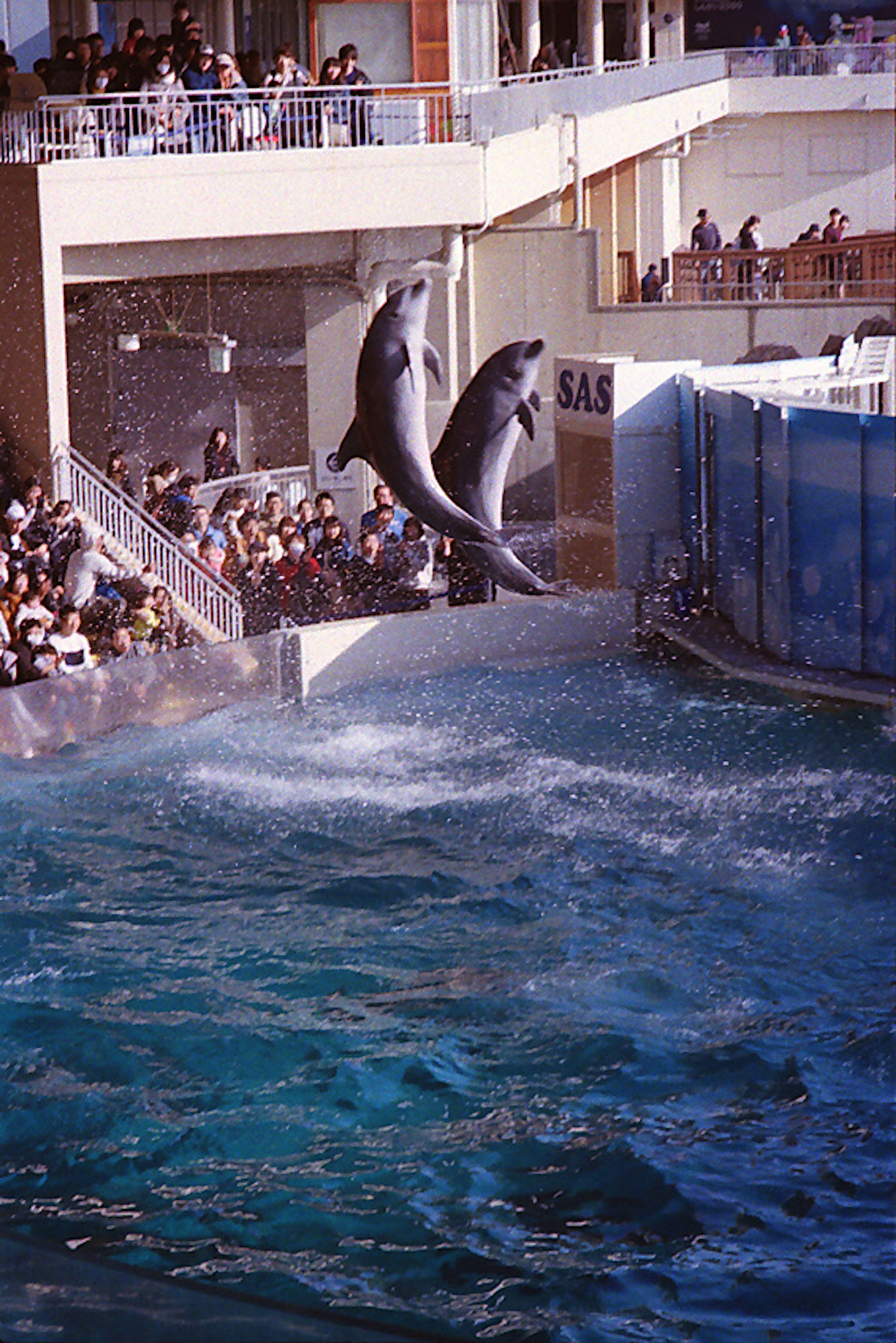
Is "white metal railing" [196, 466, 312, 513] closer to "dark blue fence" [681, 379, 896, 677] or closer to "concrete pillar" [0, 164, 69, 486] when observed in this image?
"concrete pillar" [0, 164, 69, 486]

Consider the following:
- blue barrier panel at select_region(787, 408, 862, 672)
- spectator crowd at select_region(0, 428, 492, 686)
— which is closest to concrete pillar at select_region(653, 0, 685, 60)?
spectator crowd at select_region(0, 428, 492, 686)

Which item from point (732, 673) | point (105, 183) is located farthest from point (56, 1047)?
point (105, 183)

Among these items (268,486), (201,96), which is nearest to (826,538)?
(268,486)

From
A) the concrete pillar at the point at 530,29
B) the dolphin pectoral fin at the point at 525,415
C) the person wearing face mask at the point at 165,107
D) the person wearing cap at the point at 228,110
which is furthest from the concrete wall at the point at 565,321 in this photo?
the concrete pillar at the point at 530,29

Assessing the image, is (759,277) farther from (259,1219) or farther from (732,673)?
(259,1219)

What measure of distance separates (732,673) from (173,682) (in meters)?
4.30

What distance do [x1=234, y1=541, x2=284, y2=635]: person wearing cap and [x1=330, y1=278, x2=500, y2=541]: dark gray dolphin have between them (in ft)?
3.48

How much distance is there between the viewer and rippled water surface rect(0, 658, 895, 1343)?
5.86 metres

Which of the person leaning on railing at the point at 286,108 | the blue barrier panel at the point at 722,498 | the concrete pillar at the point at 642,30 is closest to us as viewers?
the blue barrier panel at the point at 722,498

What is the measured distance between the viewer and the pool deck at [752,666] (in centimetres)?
1295

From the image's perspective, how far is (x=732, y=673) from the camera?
44.5 feet

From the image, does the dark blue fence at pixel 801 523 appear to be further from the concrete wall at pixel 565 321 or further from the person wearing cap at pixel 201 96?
the concrete wall at pixel 565 321

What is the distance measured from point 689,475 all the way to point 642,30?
20672 mm

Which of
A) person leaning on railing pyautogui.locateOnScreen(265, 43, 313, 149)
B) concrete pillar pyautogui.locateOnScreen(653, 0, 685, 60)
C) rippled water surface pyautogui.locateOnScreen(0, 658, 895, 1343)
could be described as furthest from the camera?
concrete pillar pyautogui.locateOnScreen(653, 0, 685, 60)
